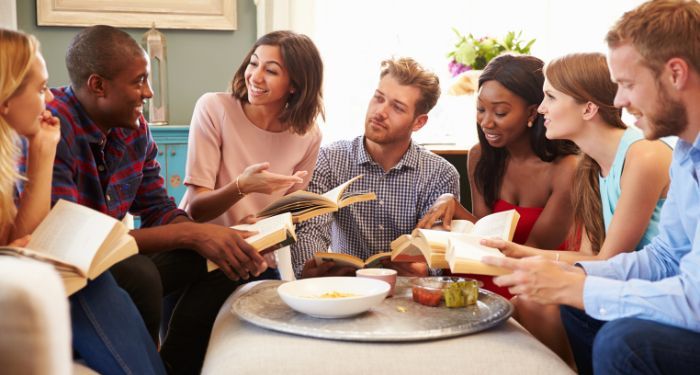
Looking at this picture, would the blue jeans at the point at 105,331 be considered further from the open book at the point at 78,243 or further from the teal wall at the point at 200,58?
the teal wall at the point at 200,58

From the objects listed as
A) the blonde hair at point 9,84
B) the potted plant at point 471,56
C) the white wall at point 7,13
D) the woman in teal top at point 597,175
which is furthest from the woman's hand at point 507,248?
the white wall at point 7,13

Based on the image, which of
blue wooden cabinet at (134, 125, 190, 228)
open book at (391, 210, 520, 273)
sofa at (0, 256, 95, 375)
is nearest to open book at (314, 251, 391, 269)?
open book at (391, 210, 520, 273)

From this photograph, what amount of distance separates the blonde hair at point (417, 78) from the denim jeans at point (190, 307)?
88 centimetres

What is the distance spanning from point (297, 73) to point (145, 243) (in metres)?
0.80

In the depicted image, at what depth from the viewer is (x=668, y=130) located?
1426 millimetres

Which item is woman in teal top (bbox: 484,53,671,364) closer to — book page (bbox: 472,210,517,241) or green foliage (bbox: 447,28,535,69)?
book page (bbox: 472,210,517,241)

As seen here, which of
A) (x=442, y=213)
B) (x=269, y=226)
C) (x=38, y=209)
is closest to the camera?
(x=38, y=209)

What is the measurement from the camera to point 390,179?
244 centimetres

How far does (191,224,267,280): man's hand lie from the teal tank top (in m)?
0.87

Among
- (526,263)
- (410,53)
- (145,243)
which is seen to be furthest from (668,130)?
(410,53)

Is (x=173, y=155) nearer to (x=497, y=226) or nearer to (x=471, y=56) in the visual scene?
(x=471, y=56)

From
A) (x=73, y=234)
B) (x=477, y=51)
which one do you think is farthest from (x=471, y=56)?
(x=73, y=234)

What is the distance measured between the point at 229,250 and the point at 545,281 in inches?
29.8

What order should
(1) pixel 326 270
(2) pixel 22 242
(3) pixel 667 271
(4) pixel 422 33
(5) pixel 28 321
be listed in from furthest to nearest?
(4) pixel 422 33
(1) pixel 326 270
(3) pixel 667 271
(2) pixel 22 242
(5) pixel 28 321
